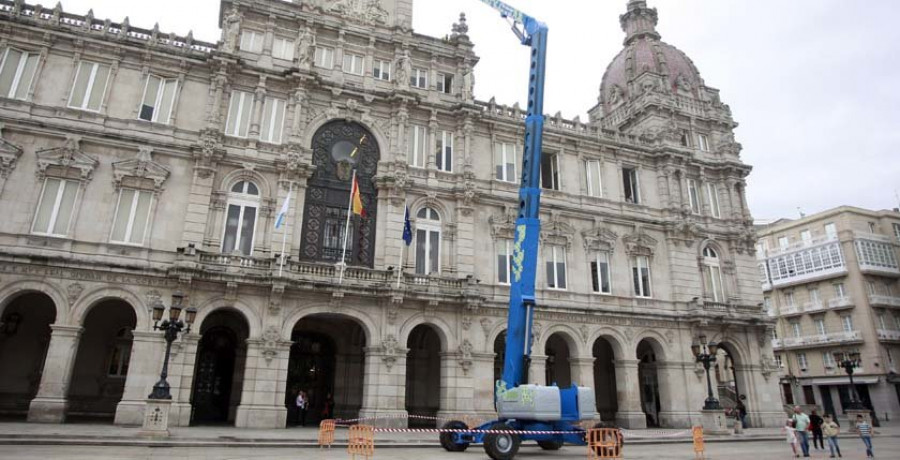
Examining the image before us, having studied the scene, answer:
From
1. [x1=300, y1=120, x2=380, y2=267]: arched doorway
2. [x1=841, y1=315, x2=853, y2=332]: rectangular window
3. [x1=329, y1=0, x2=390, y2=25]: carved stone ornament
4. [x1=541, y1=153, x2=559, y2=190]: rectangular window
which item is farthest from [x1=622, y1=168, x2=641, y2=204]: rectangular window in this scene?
[x1=841, y1=315, x2=853, y2=332]: rectangular window

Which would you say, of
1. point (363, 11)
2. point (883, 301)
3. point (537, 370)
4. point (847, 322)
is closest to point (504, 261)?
point (537, 370)

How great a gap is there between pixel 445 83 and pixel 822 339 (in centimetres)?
4736

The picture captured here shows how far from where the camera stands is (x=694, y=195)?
39281 millimetres

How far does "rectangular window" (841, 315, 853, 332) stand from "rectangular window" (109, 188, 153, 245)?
2390 inches

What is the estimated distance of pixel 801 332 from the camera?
58.2m

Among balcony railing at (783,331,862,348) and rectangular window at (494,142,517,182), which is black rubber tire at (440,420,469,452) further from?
balcony railing at (783,331,862,348)

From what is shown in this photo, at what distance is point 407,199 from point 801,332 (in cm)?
4982

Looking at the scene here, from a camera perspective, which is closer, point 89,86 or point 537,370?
point 89,86

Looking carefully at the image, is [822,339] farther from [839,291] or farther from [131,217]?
[131,217]

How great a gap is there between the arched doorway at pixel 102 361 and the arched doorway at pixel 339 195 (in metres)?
9.79

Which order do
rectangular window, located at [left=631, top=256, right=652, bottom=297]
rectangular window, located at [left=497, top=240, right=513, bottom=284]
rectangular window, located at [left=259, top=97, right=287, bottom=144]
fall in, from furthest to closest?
rectangular window, located at [left=631, top=256, right=652, bottom=297] < rectangular window, located at [left=497, top=240, right=513, bottom=284] < rectangular window, located at [left=259, top=97, right=287, bottom=144]

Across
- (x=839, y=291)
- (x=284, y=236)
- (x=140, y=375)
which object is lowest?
(x=140, y=375)

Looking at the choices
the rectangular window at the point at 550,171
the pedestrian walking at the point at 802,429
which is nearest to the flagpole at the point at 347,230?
the rectangular window at the point at 550,171

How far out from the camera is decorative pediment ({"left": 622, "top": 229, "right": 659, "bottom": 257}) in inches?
1401
